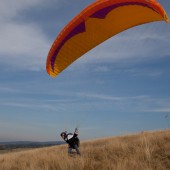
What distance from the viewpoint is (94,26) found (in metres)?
11.3

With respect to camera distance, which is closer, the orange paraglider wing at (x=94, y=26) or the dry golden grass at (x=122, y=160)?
the orange paraglider wing at (x=94, y=26)

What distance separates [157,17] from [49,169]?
613 cm

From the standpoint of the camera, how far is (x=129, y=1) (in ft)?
30.2

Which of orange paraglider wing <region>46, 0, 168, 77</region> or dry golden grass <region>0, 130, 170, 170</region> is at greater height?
orange paraglider wing <region>46, 0, 168, 77</region>

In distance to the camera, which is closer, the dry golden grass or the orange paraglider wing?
the orange paraglider wing

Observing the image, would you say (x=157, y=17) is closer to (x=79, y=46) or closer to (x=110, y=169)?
(x=79, y=46)

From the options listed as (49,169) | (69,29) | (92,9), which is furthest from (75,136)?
(92,9)

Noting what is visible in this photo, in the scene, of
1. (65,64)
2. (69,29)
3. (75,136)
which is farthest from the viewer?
(75,136)

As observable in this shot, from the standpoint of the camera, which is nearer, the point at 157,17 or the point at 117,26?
the point at 157,17

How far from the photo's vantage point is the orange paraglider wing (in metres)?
9.71

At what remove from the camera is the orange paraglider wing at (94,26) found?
9711mm

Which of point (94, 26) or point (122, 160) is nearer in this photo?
point (122, 160)

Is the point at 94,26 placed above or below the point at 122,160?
above

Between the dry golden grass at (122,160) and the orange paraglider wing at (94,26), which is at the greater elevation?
the orange paraglider wing at (94,26)
